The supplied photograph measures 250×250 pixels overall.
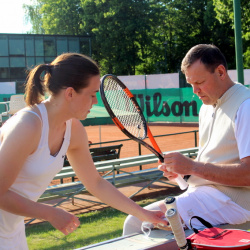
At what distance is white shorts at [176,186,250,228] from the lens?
8.67 feet

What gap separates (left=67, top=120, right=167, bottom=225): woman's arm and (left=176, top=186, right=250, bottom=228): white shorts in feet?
0.78

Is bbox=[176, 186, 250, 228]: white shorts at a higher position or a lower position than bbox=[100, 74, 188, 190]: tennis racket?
lower

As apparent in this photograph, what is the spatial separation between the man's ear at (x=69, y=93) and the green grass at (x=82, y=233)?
308 centimetres

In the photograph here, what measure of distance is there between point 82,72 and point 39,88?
0.81 ft

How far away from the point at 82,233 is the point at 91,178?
3.06m

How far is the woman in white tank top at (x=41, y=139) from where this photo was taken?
1.85m

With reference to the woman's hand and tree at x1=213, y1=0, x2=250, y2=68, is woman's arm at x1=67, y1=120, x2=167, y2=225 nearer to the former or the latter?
the woman's hand

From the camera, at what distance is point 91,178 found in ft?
8.01

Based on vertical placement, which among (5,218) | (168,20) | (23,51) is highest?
(168,20)

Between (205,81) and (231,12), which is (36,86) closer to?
(205,81)

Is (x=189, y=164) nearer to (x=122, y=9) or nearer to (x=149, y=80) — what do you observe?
(x=149, y=80)

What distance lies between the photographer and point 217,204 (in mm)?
2658

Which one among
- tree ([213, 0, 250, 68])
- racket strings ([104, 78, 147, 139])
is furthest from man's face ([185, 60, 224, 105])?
tree ([213, 0, 250, 68])

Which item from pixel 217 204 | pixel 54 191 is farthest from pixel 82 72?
pixel 54 191
